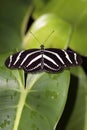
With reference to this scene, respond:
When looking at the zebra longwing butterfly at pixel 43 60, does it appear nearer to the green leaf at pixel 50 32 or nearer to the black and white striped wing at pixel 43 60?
the black and white striped wing at pixel 43 60

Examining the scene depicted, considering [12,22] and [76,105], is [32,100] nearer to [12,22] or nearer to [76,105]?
[76,105]

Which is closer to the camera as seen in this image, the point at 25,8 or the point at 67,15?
the point at 67,15

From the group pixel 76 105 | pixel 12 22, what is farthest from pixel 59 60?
pixel 12 22

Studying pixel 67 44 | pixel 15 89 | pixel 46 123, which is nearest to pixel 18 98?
pixel 15 89

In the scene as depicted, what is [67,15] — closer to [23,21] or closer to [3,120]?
[23,21]

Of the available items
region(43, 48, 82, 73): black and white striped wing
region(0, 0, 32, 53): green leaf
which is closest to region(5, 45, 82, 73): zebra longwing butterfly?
region(43, 48, 82, 73): black and white striped wing
